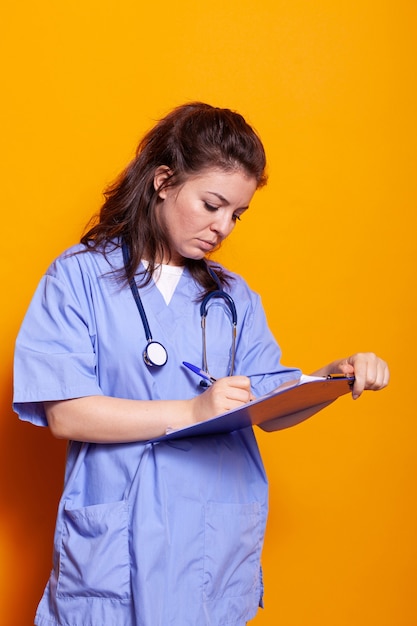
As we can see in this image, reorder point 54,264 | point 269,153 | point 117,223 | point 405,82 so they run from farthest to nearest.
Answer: point 405,82 < point 269,153 < point 117,223 < point 54,264

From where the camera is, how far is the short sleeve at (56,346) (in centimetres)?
136

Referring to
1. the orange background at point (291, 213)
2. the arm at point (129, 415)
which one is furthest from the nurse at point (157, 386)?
the orange background at point (291, 213)

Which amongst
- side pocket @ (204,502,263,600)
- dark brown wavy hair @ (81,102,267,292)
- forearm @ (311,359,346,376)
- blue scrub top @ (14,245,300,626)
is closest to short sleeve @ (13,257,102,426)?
blue scrub top @ (14,245,300,626)

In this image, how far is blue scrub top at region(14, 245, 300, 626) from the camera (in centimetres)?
134

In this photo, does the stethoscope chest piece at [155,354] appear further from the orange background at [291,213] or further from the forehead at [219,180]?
the orange background at [291,213]

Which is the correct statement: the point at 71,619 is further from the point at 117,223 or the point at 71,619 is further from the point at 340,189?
the point at 340,189

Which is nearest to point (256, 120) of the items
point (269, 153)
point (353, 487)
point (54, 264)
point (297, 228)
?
point (269, 153)

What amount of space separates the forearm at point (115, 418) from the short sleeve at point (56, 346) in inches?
1.1

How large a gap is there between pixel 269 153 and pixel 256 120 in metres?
0.09

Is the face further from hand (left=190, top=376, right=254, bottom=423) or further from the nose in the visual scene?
hand (left=190, top=376, right=254, bottom=423)

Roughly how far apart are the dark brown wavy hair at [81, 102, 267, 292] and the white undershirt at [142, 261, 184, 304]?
0.06ft

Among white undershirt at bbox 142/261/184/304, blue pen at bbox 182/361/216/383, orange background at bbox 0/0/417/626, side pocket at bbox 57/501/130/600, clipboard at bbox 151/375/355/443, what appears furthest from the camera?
orange background at bbox 0/0/417/626

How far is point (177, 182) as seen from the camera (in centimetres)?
154

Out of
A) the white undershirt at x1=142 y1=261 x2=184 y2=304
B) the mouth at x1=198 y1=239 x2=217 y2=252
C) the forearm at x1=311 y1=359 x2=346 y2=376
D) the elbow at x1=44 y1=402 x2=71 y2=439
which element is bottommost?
the elbow at x1=44 y1=402 x2=71 y2=439
